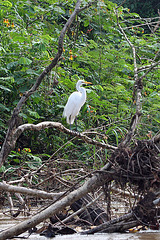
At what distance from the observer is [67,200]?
9.05 feet

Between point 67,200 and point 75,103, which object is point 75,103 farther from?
point 67,200

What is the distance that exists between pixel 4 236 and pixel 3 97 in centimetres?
417

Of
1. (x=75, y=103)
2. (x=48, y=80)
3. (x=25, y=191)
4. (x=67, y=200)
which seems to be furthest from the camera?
(x=75, y=103)

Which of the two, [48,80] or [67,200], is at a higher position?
[48,80]

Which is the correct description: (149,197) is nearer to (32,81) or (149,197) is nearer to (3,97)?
(32,81)

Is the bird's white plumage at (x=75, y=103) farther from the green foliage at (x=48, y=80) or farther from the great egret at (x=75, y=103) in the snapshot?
the green foliage at (x=48, y=80)

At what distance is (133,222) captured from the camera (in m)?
3.22

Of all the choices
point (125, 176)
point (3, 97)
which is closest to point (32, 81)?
point (3, 97)

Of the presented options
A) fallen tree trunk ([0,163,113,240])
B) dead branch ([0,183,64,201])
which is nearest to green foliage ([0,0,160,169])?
dead branch ([0,183,64,201])

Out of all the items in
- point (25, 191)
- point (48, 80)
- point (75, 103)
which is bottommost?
point (25, 191)


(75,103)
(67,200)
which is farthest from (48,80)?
(67,200)

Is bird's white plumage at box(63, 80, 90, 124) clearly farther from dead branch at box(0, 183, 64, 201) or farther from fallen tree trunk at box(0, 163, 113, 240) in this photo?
fallen tree trunk at box(0, 163, 113, 240)

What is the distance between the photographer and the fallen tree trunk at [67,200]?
8.61 feet

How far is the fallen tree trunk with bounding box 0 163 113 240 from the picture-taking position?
2.62 m
